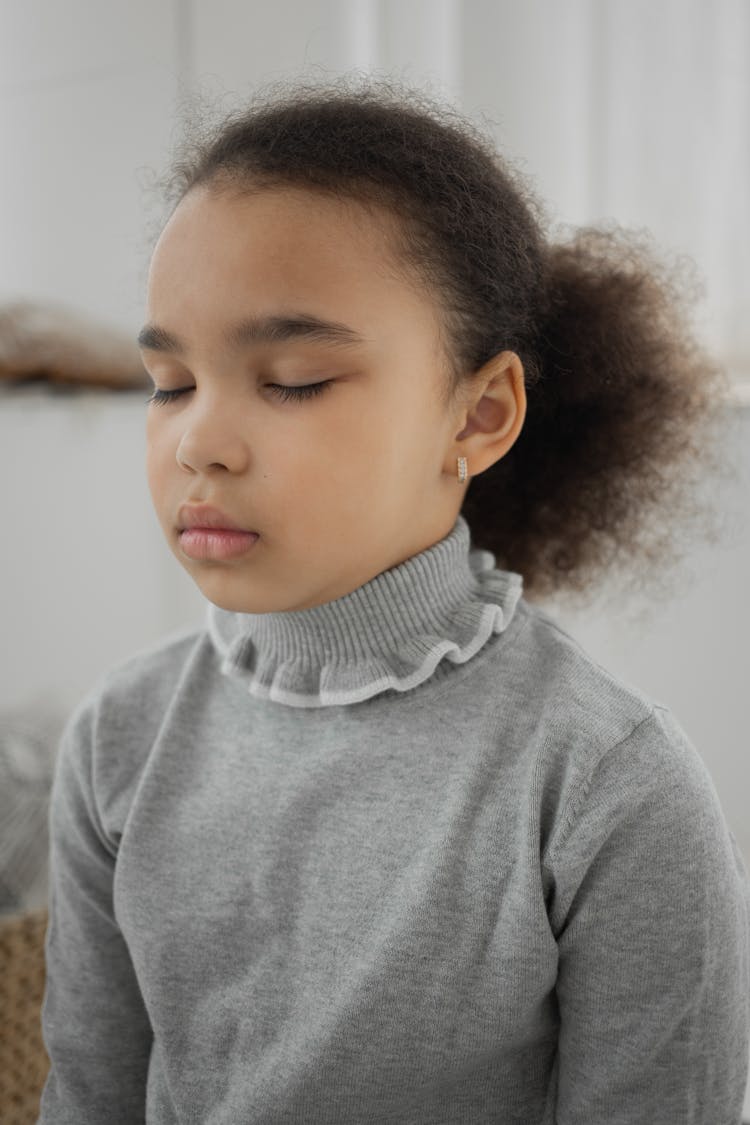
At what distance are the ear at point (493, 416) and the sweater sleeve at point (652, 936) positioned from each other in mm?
221

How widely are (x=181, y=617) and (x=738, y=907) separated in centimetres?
134

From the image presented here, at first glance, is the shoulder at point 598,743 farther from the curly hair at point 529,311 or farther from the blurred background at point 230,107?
the blurred background at point 230,107

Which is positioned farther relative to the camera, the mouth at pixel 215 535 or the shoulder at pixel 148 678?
the shoulder at pixel 148 678

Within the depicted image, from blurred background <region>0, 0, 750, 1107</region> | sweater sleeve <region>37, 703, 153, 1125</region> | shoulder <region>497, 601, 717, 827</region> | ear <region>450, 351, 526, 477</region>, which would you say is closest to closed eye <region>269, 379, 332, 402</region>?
ear <region>450, 351, 526, 477</region>

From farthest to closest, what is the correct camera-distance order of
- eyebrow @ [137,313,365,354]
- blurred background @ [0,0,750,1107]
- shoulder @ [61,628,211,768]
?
blurred background @ [0,0,750,1107]
shoulder @ [61,628,211,768]
eyebrow @ [137,313,365,354]

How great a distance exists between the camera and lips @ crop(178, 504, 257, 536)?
72 centimetres

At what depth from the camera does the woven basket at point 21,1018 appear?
3.93 feet

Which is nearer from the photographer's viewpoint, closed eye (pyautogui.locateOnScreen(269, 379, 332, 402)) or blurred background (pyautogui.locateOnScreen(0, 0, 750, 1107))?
closed eye (pyautogui.locateOnScreen(269, 379, 332, 402))

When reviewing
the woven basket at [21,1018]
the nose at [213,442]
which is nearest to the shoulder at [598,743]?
the nose at [213,442]

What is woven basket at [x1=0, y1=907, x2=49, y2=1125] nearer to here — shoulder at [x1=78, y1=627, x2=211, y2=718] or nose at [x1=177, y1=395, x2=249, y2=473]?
shoulder at [x1=78, y1=627, x2=211, y2=718]

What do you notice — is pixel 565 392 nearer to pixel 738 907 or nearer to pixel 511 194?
pixel 511 194

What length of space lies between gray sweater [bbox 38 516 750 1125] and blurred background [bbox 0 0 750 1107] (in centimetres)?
55

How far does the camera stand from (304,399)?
70cm

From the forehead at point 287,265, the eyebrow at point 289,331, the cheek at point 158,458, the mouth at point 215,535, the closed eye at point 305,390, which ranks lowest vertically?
the mouth at point 215,535
